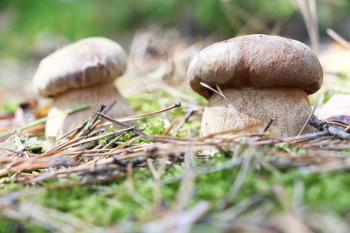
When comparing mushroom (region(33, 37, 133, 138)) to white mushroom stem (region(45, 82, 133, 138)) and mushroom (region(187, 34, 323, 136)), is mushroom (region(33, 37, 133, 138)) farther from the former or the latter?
mushroom (region(187, 34, 323, 136))

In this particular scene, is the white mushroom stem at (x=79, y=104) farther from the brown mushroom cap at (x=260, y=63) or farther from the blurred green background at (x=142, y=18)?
the blurred green background at (x=142, y=18)

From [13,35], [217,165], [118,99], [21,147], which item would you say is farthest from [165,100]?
[13,35]

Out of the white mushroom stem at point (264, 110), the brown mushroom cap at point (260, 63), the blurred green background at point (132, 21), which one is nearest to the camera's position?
the brown mushroom cap at point (260, 63)

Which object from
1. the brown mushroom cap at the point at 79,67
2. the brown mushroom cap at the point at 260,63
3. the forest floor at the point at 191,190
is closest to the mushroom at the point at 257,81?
the brown mushroom cap at the point at 260,63

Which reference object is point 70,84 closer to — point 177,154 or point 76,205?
point 177,154

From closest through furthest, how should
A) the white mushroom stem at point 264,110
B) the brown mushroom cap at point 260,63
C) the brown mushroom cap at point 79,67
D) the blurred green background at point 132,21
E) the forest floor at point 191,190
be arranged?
the forest floor at point 191,190, the brown mushroom cap at point 260,63, the white mushroom stem at point 264,110, the brown mushroom cap at point 79,67, the blurred green background at point 132,21

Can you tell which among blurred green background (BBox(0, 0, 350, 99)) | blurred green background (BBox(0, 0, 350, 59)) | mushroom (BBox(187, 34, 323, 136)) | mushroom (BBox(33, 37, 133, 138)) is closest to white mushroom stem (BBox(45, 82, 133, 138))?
mushroom (BBox(33, 37, 133, 138))

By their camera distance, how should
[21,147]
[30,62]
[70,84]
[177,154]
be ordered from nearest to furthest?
[177,154] → [21,147] → [70,84] → [30,62]
